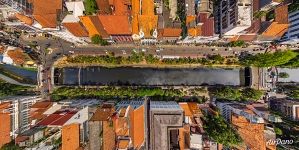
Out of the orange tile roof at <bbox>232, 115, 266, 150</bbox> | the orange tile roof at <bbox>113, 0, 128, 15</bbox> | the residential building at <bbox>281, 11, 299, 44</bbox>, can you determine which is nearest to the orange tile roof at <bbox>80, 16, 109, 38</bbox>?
the orange tile roof at <bbox>113, 0, 128, 15</bbox>

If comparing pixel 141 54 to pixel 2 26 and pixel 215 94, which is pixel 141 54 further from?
pixel 2 26

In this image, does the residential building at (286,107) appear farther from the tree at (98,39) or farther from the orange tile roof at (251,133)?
the tree at (98,39)

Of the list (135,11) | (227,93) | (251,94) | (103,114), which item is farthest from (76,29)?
(251,94)

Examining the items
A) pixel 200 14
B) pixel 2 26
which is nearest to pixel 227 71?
pixel 200 14

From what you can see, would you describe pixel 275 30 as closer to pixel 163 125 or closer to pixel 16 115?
pixel 163 125

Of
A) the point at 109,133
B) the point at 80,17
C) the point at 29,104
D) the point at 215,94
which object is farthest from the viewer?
the point at 215,94

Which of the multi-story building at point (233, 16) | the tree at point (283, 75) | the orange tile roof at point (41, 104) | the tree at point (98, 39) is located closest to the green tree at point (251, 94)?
the tree at point (283, 75)
